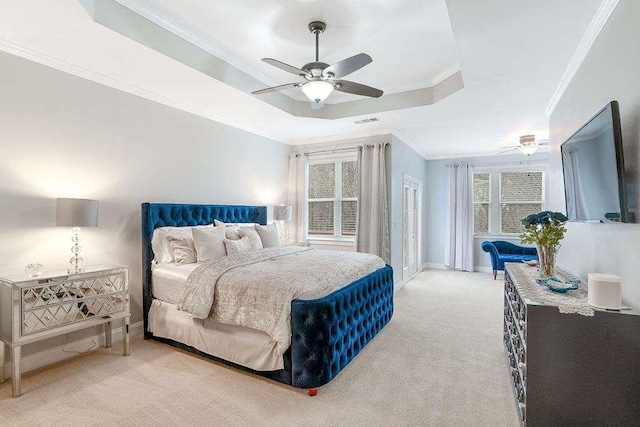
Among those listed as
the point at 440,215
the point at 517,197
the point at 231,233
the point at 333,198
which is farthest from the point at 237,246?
the point at 517,197

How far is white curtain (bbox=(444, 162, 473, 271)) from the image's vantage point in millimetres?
7411

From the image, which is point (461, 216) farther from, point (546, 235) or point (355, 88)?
point (355, 88)

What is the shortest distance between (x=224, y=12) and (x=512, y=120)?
422 centimetres

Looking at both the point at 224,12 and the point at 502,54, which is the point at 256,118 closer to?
the point at 224,12

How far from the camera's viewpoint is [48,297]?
2.66 metres

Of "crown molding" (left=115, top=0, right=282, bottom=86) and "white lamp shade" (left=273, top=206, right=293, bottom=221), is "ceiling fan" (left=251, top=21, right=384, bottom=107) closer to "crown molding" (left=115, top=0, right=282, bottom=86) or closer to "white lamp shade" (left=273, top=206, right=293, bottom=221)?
"crown molding" (left=115, top=0, right=282, bottom=86)

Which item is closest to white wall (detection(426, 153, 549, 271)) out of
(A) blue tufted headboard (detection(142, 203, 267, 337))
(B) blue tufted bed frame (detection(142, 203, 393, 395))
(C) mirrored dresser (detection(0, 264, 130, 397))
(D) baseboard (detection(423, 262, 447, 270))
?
(D) baseboard (detection(423, 262, 447, 270))

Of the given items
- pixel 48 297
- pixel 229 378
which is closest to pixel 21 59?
pixel 48 297

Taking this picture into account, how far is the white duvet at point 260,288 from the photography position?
255 cm

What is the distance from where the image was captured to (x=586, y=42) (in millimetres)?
2510

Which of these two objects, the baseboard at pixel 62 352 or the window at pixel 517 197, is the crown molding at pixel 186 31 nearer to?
the baseboard at pixel 62 352

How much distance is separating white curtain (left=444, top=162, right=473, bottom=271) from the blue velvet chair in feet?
2.12

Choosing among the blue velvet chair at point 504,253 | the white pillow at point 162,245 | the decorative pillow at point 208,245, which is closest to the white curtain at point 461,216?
the blue velvet chair at point 504,253

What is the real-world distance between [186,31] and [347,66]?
1.60 m
